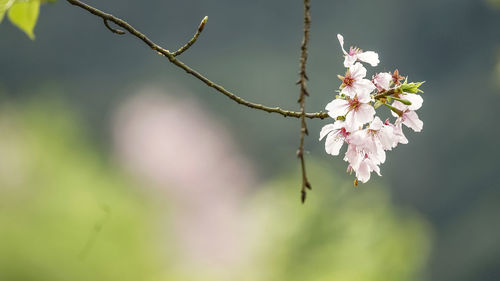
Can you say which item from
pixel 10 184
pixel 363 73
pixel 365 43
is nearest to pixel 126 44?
pixel 365 43

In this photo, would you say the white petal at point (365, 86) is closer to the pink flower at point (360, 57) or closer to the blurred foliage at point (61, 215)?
the pink flower at point (360, 57)

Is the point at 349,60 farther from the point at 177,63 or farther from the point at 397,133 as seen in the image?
the point at 177,63

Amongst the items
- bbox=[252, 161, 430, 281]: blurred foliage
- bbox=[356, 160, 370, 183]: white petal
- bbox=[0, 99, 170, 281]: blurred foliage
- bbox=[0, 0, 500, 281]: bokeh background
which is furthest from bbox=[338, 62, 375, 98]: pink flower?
bbox=[252, 161, 430, 281]: blurred foliage

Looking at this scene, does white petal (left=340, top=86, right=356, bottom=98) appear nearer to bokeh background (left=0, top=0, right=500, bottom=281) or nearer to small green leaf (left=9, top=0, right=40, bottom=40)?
small green leaf (left=9, top=0, right=40, bottom=40)

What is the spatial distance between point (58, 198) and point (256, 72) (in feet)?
80.9

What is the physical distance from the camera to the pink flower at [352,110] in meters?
0.78

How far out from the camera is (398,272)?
7469 mm

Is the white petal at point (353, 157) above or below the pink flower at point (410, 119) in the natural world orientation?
below

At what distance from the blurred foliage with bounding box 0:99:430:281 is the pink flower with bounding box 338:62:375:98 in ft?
15.9

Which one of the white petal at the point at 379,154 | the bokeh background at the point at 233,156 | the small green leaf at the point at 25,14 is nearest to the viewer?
the small green leaf at the point at 25,14

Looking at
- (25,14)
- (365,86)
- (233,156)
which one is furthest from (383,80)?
(233,156)

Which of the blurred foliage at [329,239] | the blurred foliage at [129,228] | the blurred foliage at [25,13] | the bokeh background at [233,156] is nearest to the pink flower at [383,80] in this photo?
the blurred foliage at [25,13]

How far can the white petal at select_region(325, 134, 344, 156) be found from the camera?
839 millimetres

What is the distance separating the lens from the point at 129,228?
6.45 m
